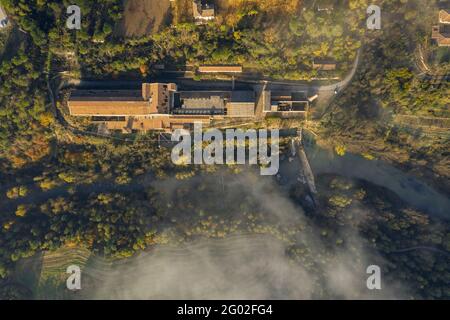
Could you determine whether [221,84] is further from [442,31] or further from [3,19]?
[442,31]

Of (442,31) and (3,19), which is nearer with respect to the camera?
(3,19)

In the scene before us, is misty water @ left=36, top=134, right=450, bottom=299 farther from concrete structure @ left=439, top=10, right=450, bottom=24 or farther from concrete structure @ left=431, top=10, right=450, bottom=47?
concrete structure @ left=439, top=10, right=450, bottom=24

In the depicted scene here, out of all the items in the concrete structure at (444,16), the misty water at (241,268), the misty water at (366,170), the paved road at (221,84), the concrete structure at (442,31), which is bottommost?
the misty water at (241,268)

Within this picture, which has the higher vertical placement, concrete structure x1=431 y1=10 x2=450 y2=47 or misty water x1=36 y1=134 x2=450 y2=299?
concrete structure x1=431 y1=10 x2=450 y2=47

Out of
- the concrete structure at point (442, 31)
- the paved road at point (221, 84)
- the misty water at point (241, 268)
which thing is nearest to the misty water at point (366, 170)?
the misty water at point (241, 268)

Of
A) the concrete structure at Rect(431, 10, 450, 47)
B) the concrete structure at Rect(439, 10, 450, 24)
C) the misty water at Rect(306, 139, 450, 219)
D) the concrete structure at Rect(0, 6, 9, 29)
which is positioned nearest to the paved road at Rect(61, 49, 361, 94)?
the misty water at Rect(306, 139, 450, 219)

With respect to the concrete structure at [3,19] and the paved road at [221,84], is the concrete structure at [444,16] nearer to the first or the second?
the paved road at [221,84]

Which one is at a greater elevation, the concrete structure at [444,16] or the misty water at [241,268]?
the concrete structure at [444,16]

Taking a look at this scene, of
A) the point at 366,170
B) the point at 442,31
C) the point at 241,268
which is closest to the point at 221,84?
the point at 366,170

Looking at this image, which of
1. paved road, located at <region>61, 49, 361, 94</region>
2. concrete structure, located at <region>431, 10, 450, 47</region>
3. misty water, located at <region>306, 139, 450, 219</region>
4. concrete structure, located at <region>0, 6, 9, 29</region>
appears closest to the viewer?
concrete structure, located at <region>0, 6, 9, 29</region>
